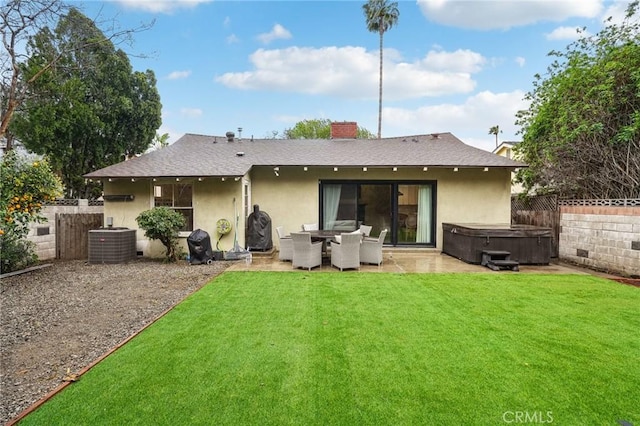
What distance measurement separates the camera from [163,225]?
8.16 m

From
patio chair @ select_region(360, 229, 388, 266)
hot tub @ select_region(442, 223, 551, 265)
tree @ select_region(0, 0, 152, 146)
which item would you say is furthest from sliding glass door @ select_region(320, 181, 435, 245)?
tree @ select_region(0, 0, 152, 146)

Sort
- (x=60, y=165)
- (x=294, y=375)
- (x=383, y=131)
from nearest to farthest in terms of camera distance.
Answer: (x=294, y=375), (x=60, y=165), (x=383, y=131)

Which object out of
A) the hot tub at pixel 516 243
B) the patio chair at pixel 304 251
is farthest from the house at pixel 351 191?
the patio chair at pixel 304 251

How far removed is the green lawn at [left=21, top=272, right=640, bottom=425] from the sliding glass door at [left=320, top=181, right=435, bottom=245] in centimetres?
509

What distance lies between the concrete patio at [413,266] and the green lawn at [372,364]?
2088mm

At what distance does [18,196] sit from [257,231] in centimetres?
528

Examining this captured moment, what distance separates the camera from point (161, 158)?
35.0 ft

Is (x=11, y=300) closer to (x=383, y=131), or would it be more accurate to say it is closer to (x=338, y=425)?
(x=338, y=425)

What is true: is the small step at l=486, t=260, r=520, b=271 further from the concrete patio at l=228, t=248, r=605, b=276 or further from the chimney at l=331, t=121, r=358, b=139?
the chimney at l=331, t=121, r=358, b=139

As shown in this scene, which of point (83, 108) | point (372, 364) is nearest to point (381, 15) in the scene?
point (83, 108)

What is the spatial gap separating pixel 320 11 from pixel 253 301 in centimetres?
1163

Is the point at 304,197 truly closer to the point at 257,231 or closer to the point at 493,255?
the point at 257,231

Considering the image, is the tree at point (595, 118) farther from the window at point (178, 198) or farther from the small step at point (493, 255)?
the window at point (178, 198)

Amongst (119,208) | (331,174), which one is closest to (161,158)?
(119,208)
